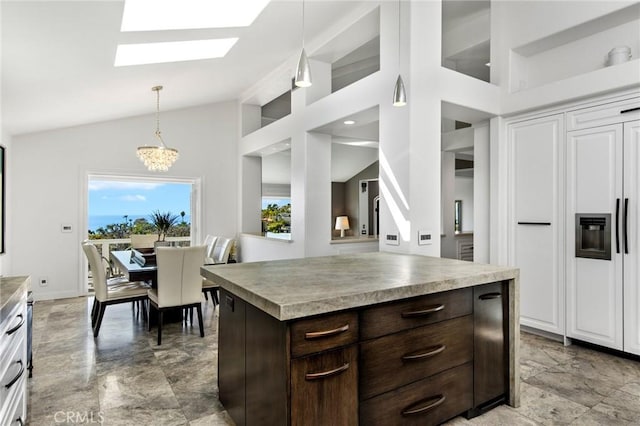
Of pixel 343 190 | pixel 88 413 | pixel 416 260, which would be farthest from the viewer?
pixel 343 190

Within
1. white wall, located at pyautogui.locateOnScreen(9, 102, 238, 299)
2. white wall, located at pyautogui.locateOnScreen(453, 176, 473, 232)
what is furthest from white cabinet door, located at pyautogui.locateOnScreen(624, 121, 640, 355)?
white wall, located at pyautogui.locateOnScreen(453, 176, 473, 232)

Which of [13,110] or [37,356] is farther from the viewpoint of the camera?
[13,110]

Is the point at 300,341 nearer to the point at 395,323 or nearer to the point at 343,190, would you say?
the point at 395,323

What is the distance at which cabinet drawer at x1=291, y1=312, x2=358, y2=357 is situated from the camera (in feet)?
4.72

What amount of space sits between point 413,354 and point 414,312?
22 centimetres

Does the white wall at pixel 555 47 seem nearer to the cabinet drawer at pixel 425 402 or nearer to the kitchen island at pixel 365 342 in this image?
the kitchen island at pixel 365 342

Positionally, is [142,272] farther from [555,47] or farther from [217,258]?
[555,47]

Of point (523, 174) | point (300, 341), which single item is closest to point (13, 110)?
point (300, 341)

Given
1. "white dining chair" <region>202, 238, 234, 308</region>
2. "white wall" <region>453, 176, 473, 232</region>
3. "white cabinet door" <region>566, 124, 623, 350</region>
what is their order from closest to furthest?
"white cabinet door" <region>566, 124, 623, 350</region>
"white dining chair" <region>202, 238, 234, 308</region>
"white wall" <region>453, 176, 473, 232</region>

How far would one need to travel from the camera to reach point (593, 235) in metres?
3.19

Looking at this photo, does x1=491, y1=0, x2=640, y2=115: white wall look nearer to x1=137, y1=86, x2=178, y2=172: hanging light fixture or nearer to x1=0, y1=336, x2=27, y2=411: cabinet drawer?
x1=137, y1=86, x2=178, y2=172: hanging light fixture

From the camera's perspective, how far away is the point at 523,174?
366 centimetres

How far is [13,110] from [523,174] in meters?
5.44

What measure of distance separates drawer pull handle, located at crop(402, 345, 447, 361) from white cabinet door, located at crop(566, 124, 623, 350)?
214 centimetres
